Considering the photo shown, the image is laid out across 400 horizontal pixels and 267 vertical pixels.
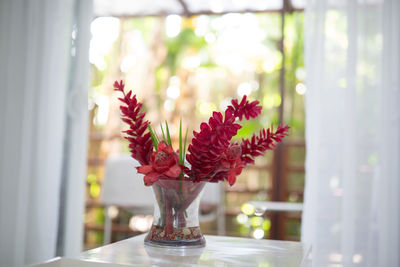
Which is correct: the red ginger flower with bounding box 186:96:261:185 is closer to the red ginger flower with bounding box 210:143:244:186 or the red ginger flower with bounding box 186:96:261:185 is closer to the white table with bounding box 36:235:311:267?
the red ginger flower with bounding box 210:143:244:186

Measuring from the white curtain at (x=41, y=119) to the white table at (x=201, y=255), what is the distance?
51.3 inches

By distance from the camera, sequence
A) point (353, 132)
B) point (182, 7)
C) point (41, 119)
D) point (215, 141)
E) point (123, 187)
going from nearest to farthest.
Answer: point (215, 141)
point (353, 132)
point (41, 119)
point (123, 187)
point (182, 7)

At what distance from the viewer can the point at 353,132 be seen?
2.15 meters

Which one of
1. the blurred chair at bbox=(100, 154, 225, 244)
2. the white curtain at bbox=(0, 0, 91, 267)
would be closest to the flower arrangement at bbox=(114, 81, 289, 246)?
the white curtain at bbox=(0, 0, 91, 267)

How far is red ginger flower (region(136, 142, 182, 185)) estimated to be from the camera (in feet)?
3.38

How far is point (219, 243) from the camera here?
125 centimetres

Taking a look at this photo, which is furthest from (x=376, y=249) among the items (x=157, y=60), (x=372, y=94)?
(x=157, y=60)

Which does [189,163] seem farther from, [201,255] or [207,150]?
[201,255]

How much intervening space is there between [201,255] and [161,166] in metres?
0.23

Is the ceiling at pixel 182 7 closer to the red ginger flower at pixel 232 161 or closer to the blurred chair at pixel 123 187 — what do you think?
the blurred chair at pixel 123 187

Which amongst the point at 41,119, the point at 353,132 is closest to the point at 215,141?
Answer: the point at 353,132

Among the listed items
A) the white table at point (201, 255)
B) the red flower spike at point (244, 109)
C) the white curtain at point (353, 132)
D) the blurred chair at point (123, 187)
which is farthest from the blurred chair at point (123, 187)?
the red flower spike at point (244, 109)

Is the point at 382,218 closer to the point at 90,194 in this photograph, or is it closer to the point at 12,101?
the point at 12,101

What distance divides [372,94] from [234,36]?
2.59 m
